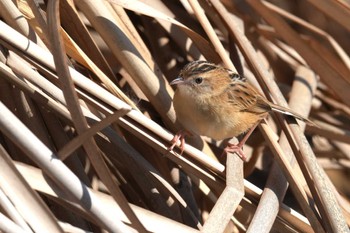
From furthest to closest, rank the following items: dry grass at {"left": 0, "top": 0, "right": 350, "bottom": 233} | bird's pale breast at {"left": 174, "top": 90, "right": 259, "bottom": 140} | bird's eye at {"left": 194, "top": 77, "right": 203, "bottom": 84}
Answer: bird's eye at {"left": 194, "top": 77, "right": 203, "bottom": 84}
bird's pale breast at {"left": 174, "top": 90, "right": 259, "bottom": 140}
dry grass at {"left": 0, "top": 0, "right": 350, "bottom": 233}

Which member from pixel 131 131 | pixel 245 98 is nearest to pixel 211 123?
pixel 245 98

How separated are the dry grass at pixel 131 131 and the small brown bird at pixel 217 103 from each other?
0.07m

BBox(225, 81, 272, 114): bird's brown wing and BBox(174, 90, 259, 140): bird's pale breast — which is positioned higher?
BBox(225, 81, 272, 114): bird's brown wing

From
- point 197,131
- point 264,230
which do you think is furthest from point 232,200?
point 197,131

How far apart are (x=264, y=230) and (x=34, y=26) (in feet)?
4.37

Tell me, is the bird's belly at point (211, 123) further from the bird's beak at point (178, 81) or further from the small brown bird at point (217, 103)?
the bird's beak at point (178, 81)

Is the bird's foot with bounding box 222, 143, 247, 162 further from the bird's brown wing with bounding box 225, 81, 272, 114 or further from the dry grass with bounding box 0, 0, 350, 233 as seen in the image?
the bird's brown wing with bounding box 225, 81, 272, 114

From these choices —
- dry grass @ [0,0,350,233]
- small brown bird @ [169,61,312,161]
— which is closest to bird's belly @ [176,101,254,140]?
small brown bird @ [169,61,312,161]

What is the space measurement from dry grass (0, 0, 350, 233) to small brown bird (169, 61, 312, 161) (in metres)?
0.07

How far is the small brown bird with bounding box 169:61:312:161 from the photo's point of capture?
12.1 ft

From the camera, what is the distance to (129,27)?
3.74 meters

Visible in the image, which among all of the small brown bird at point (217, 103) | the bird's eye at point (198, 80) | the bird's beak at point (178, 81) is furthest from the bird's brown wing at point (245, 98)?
the bird's beak at point (178, 81)

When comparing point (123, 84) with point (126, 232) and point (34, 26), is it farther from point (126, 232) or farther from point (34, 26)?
point (126, 232)

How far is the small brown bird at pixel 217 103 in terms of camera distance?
370 centimetres
